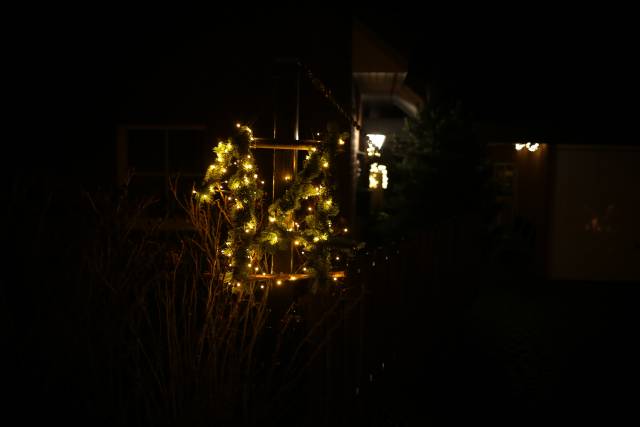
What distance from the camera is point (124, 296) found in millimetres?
3246

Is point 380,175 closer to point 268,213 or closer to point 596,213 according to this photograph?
point 596,213

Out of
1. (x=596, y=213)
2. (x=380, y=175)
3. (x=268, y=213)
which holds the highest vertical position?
(x=380, y=175)

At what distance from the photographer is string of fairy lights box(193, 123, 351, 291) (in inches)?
161

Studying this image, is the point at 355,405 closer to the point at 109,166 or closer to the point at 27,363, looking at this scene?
the point at 27,363

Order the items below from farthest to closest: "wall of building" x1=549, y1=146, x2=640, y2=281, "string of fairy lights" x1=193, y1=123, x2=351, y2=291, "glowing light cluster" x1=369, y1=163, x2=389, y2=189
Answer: "glowing light cluster" x1=369, y1=163, x2=389, y2=189, "wall of building" x1=549, y1=146, x2=640, y2=281, "string of fairy lights" x1=193, y1=123, x2=351, y2=291

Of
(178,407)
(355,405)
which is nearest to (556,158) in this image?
(355,405)

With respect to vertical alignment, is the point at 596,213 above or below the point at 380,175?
below

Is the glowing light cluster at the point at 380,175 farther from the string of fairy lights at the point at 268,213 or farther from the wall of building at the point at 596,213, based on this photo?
the string of fairy lights at the point at 268,213

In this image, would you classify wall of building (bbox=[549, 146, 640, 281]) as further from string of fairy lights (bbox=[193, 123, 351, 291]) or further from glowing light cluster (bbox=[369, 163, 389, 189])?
string of fairy lights (bbox=[193, 123, 351, 291])

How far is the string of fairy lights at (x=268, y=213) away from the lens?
4098 millimetres

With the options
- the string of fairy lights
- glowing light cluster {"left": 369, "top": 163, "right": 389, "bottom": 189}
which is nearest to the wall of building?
glowing light cluster {"left": 369, "top": 163, "right": 389, "bottom": 189}

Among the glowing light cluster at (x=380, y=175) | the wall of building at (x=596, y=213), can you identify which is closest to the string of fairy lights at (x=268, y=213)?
the wall of building at (x=596, y=213)

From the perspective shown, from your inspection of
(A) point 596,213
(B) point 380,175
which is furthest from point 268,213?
(B) point 380,175

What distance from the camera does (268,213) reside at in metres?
4.32
